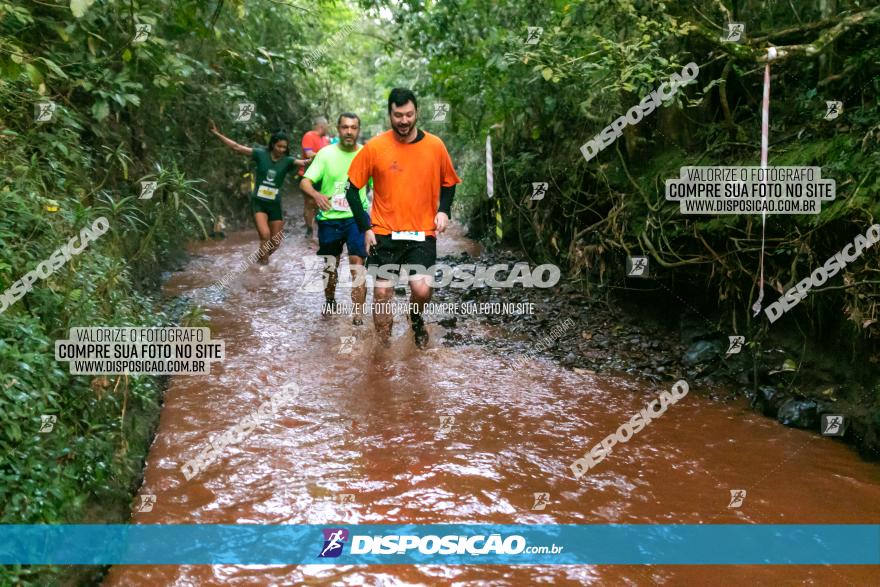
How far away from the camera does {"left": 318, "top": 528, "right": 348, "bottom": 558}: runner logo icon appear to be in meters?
3.38

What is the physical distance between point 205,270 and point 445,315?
3913 millimetres

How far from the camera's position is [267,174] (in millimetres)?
8539

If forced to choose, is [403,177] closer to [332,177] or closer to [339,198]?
[339,198]

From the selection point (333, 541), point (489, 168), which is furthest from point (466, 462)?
point (489, 168)

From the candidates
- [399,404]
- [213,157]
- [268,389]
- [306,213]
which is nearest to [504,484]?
[399,404]

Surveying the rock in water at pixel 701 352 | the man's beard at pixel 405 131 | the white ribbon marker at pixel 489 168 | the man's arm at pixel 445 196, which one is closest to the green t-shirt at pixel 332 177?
the man's arm at pixel 445 196

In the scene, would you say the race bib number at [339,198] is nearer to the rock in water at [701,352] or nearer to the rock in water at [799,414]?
the rock in water at [701,352]

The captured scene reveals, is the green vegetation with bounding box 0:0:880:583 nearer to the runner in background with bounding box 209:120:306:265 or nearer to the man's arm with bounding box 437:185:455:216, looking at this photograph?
the runner in background with bounding box 209:120:306:265

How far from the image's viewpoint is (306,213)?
11.9m

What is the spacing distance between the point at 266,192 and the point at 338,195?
211 centimetres

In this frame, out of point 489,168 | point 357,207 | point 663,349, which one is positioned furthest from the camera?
point 489,168

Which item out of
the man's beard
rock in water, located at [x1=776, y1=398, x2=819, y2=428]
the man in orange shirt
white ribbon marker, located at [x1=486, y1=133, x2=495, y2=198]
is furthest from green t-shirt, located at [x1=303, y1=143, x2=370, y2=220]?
rock in water, located at [x1=776, y1=398, x2=819, y2=428]

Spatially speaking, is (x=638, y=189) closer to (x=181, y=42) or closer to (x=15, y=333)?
(x=15, y=333)

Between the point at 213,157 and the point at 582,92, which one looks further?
the point at 213,157
